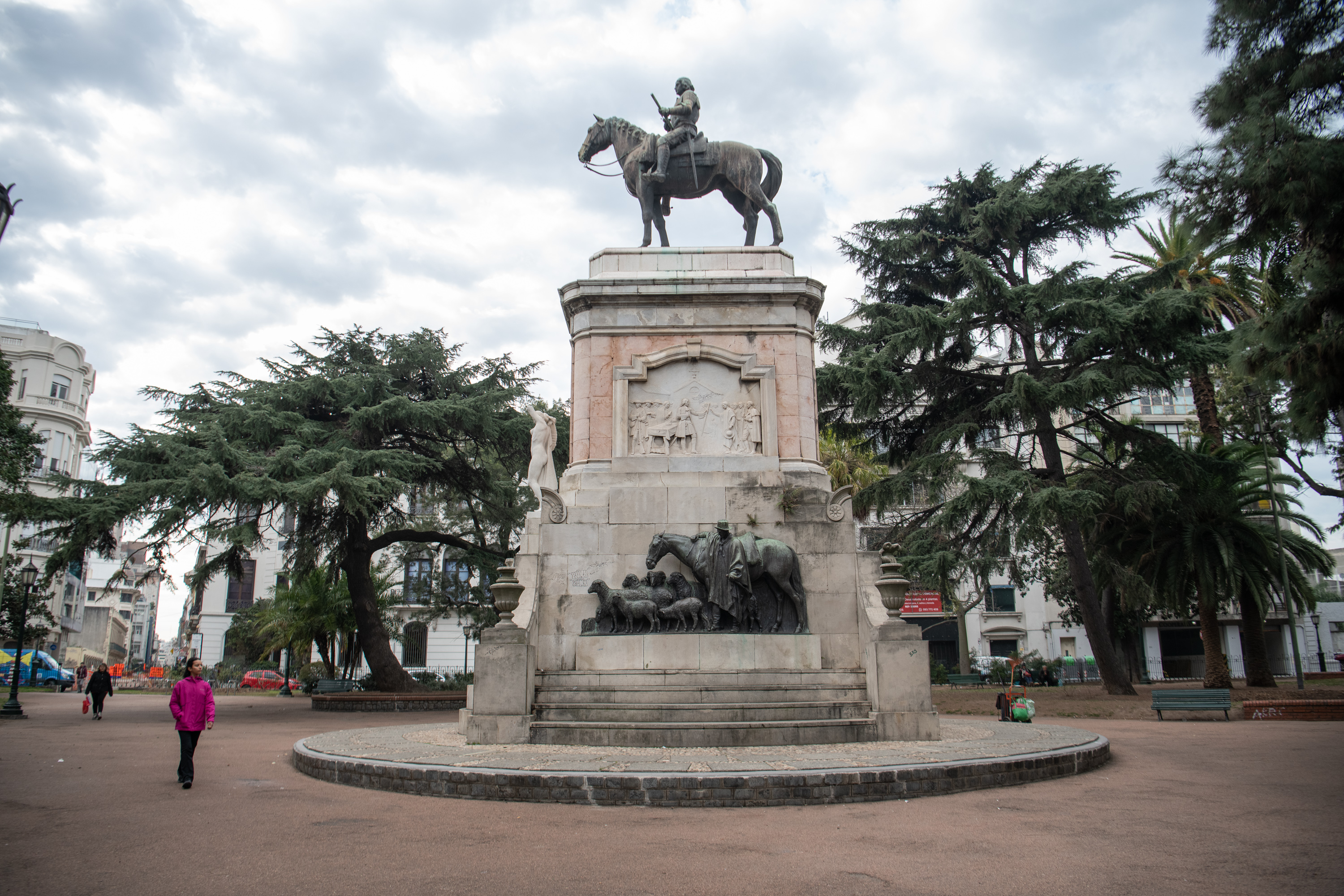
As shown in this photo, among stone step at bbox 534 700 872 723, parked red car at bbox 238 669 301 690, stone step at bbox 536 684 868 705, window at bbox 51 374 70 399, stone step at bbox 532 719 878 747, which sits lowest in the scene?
parked red car at bbox 238 669 301 690

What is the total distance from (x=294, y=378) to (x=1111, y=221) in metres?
24.7

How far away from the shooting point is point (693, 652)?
12.7 m

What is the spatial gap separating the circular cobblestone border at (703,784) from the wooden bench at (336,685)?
22.9 m

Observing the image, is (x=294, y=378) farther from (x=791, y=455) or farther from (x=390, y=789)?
(x=390, y=789)

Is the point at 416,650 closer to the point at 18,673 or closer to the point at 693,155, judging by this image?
the point at 18,673

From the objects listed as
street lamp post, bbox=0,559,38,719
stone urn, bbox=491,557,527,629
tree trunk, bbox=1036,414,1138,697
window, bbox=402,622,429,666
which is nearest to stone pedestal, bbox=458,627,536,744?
stone urn, bbox=491,557,527,629

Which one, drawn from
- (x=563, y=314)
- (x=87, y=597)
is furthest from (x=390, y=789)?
(x=87, y=597)

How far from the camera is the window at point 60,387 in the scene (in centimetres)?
5456

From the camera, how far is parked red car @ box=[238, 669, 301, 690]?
4588cm

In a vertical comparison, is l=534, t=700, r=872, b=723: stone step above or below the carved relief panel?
below

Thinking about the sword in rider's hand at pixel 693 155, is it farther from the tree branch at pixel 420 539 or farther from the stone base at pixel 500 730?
the tree branch at pixel 420 539

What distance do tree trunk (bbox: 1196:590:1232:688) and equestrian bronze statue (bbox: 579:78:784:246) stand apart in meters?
18.4

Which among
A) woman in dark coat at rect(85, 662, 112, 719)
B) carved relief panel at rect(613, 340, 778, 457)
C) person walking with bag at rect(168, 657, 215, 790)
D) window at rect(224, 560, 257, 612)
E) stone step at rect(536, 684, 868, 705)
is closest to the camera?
person walking with bag at rect(168, 657, 215, 790)

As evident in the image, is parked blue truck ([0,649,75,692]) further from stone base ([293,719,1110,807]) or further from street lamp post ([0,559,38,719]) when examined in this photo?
stone base ([293,719,1110,807])
